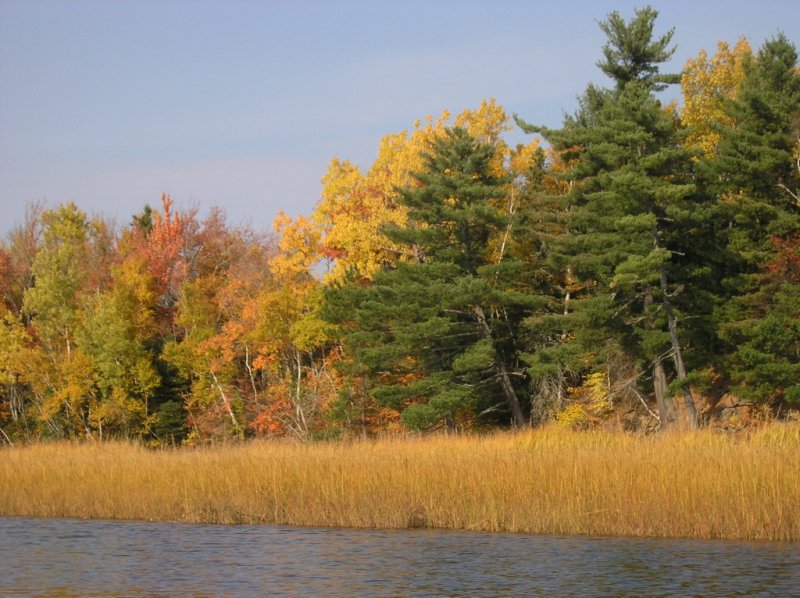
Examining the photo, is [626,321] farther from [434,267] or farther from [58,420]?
[58,420]

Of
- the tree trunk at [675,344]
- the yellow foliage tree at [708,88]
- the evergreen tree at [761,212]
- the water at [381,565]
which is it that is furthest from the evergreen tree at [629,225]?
the water at [381,565]

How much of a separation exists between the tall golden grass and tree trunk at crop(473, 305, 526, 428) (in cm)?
1222

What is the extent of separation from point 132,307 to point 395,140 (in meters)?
13.7

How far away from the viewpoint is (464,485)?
1923cm

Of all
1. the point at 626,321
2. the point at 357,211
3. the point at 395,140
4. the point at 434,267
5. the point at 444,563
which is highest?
the point at 395,140

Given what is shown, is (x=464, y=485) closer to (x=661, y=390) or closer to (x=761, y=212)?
(x=661, y=390)

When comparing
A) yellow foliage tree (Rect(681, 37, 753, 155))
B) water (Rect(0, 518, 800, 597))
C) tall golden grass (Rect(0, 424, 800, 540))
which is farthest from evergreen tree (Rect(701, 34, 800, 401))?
water (Rect(0, 518, 800, 597))

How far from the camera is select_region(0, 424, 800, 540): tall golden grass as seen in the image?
667 inches

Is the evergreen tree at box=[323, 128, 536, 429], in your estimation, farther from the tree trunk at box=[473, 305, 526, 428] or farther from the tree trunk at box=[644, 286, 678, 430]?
the tree trunk at box=[644, 286, 678, 430]

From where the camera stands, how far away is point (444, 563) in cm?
1560

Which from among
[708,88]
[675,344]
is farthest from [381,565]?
[708,88]

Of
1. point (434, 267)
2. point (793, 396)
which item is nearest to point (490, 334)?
point (434, 267)

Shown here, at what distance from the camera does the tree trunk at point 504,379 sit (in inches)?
1449

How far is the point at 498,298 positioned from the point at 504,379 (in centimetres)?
309
